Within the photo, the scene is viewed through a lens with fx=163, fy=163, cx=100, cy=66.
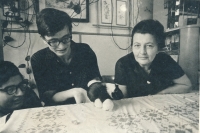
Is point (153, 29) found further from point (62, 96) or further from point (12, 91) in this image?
point (12, 91)

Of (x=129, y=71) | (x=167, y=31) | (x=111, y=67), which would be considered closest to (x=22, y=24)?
(x=111, y=67)

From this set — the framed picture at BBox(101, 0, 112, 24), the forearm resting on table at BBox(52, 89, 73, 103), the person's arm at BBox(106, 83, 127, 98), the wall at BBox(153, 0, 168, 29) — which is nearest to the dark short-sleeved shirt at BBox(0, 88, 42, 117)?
the forearm resting on table at BBox(52, 89, 73, 103)

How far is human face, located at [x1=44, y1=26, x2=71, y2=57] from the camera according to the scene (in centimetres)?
109

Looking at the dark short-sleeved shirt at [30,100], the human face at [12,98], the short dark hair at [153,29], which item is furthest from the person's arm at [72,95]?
the short dark hair at [153,29]

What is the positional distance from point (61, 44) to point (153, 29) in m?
0.73

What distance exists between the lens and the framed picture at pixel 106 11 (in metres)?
1.19

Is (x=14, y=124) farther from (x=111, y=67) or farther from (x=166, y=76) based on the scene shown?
(x=166, y=76)

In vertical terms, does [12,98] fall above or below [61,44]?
below

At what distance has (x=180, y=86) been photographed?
1.37 meters

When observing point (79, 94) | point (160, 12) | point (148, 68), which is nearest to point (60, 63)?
point (79, 94)

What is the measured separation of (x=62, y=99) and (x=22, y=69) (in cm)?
33

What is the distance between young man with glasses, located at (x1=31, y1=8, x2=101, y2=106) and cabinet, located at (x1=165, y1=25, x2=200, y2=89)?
2.37ft

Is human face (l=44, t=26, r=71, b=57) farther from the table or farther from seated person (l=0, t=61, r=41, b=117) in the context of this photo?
the table

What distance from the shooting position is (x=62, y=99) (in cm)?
115
